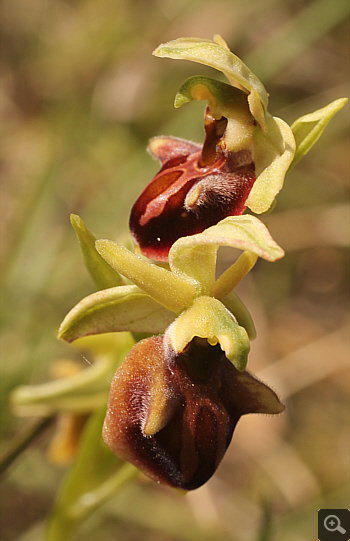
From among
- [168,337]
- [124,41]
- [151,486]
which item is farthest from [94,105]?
[168,337]

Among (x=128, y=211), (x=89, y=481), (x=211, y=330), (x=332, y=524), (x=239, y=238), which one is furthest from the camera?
(x=128, y=211)

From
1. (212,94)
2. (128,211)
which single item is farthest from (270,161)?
(128,211)

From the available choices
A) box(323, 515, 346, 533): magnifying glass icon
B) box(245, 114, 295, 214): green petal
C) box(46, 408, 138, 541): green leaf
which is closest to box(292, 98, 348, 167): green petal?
box(245, 114, 295, 214): green petal

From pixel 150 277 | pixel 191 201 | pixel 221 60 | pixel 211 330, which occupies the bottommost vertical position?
pixel 211 330

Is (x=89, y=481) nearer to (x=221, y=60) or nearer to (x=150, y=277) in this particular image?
(x=150, y=277)

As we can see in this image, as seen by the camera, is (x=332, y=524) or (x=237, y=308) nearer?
(x=237, y=308)

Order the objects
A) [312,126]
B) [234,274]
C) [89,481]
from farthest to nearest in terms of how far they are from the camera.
Answer: [89,481], [312,126], [234,274]

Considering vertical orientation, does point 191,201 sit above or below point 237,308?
above
